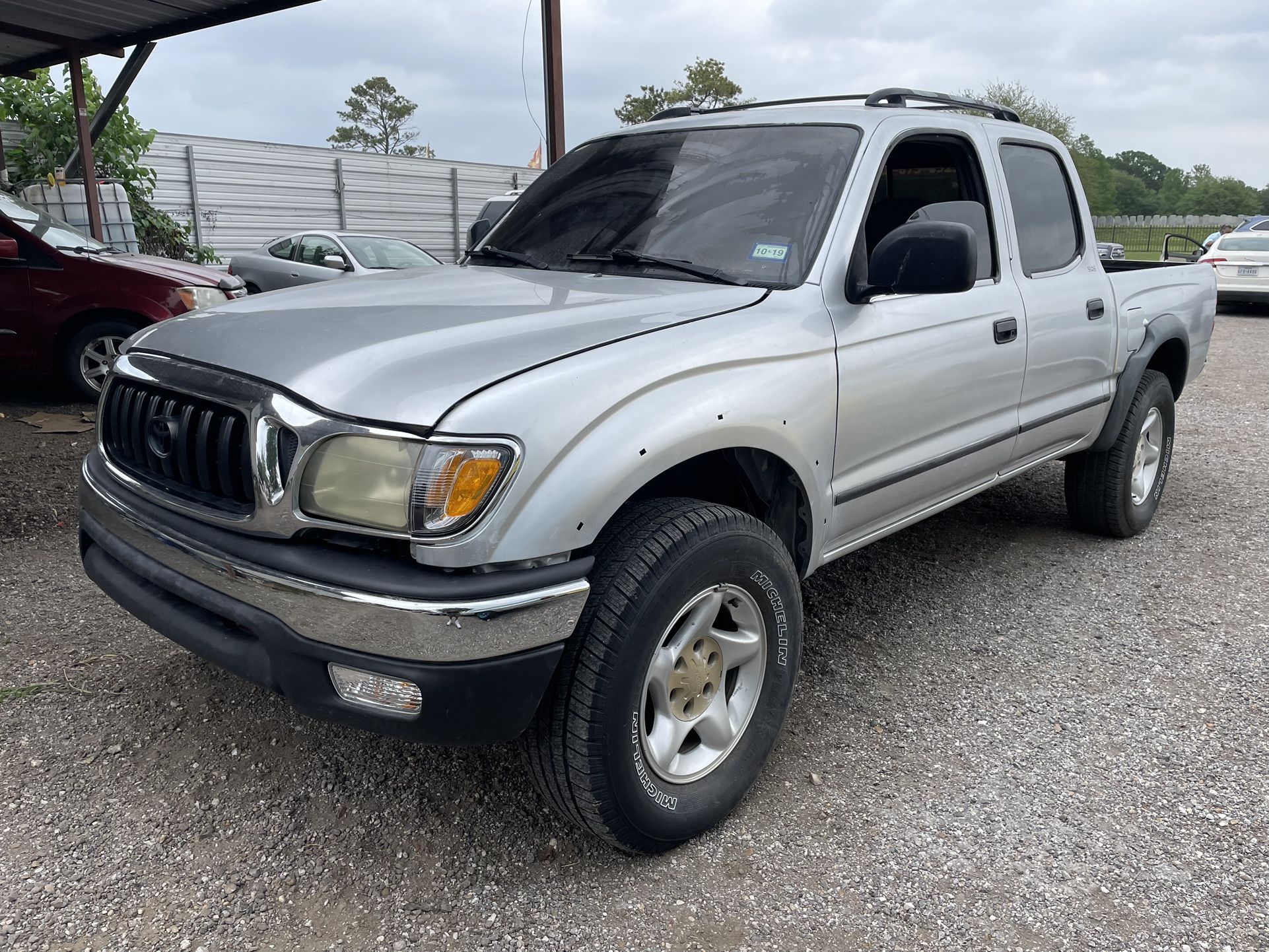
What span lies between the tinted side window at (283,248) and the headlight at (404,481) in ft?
39.5

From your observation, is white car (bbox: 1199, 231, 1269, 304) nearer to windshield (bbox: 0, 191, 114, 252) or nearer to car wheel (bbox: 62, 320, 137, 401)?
car wheel (bbox: 62, 320, 137, 401)

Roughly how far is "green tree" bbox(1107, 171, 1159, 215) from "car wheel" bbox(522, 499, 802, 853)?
107933 mm

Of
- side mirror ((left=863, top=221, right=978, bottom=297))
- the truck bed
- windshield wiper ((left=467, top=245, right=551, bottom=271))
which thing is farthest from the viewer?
the truck bed

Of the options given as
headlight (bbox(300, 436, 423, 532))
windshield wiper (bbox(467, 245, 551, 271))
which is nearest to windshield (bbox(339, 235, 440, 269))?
windshield wiper (bbox(467, 245, 551, 271))

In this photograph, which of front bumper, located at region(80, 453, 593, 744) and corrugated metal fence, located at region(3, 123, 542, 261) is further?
corrugated metal fence, located at region(3, 123, 542, 261)

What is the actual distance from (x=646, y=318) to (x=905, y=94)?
1684mm

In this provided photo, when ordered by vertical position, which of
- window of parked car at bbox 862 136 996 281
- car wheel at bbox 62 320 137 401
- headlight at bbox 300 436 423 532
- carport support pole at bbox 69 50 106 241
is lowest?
car wheel at bbox 62 320 137 401

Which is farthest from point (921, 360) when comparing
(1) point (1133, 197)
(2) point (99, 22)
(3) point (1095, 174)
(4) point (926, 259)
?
(1) point (1133, 197)

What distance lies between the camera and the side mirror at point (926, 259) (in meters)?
2.64

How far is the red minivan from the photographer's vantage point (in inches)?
271

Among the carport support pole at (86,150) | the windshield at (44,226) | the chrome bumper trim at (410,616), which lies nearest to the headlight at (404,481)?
the chrome bumper trim at (410,616)

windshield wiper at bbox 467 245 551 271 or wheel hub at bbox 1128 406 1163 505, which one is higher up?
windshield wiper at bbox 467 245 551 271

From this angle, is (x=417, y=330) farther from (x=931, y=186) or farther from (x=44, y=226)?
(x=44, y=226)

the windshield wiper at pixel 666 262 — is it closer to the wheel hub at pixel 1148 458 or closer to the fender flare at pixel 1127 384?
the fender flare at pixel 1127 384
